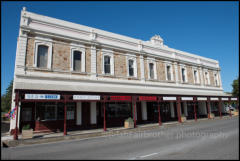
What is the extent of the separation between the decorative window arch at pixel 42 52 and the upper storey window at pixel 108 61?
4.79 metres

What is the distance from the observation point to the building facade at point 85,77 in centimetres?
1220

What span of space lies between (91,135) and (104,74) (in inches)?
241

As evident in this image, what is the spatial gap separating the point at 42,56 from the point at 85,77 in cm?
374

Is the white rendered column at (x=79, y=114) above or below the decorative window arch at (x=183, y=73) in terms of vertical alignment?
below

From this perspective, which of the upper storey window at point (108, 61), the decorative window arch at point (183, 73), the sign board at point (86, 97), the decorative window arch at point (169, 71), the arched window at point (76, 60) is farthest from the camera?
the decorative window arch at point (183, 73)

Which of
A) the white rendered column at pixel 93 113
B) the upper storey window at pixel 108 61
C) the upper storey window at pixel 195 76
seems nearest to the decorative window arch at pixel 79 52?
the upper storey window at pixel 108 61

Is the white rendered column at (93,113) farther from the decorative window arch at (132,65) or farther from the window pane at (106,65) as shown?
the decorative window arch at (132,65)

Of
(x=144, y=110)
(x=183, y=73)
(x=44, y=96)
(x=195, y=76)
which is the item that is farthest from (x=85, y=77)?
(x=195, y=76)

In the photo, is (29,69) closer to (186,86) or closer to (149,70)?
(149,70)

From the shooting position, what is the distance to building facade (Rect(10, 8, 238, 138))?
1220 centimetres

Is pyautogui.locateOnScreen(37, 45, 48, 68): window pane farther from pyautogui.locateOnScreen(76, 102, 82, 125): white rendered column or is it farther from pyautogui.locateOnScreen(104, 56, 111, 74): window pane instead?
pyautogui.locateOnScreen(104, 56, 111, 74): window pane

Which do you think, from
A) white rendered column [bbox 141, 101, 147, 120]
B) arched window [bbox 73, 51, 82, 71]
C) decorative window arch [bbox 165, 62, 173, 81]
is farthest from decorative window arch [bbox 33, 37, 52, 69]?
decorative window arch [bbox 165, 62, 173, 81]

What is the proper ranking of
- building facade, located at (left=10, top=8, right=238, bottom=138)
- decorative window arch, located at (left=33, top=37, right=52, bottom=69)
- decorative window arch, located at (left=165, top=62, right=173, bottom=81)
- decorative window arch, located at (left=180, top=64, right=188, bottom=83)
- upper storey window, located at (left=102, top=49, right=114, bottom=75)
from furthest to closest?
1. decorative window arch, located at (left=180, top=64, right=188, bottom=83)
2. decorative window arch, located at (left=165, top=62, right=173, bottom=81)
3. upper storey window, located at (left=102, top=49, right=114, bottom=75)
4. decorative window arch, located at (left=33, top=37, right=52, bottom=69)
5. building facade, located at (left=10, top=8, right=238, bottom=138)

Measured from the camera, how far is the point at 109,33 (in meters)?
17.3
